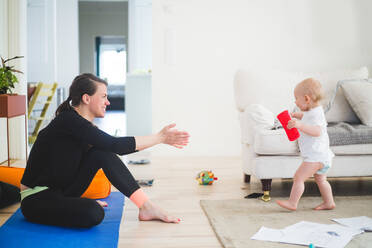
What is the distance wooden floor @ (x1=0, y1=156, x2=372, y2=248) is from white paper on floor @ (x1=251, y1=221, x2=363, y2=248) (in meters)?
0.26

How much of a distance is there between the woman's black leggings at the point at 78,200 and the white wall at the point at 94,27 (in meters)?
12.2

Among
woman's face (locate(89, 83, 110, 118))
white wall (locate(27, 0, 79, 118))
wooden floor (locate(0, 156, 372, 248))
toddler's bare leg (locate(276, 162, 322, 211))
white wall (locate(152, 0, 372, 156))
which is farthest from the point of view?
white wall (locate(27, 0, 79, 118))

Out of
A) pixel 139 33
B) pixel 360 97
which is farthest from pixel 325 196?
pixel 139 33

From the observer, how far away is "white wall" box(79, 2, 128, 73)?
1391cm

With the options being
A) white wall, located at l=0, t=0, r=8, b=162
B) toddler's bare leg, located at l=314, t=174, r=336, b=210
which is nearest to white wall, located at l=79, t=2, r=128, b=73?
white wall, located at l=0, t=0, r=8, b=162

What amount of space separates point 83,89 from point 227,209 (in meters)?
1.06

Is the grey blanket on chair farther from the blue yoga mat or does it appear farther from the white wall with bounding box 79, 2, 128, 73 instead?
the white wall with bounding box 79, 2, 128, 73

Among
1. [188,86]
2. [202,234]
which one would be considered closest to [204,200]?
[202,234]

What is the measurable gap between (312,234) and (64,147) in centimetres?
127

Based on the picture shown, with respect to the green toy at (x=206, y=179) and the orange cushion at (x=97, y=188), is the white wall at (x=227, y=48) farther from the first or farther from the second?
the orange cushion at (x=97, y=188)

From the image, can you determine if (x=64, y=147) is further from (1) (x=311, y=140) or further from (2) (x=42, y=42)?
(2) (x=42, y=42)

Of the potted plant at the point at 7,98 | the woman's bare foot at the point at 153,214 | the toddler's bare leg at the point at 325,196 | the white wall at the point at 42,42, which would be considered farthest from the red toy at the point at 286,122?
the white wall at the point at 42,42

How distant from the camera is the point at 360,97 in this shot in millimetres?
3252

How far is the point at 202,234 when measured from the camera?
2111 mm
